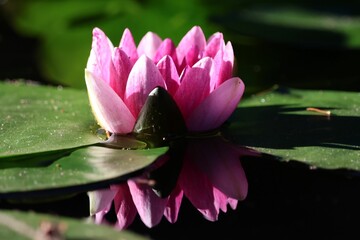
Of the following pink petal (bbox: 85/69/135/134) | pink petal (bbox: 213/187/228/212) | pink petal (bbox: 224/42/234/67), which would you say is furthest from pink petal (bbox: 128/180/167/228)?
pink petal (bbox: 224/42/234/67)

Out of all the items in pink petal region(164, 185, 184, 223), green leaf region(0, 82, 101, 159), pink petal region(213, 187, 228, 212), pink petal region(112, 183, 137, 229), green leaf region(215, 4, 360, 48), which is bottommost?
green leaf region(215, 4, 360, 48)

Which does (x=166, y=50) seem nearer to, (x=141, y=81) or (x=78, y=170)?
(x=141, y=81)

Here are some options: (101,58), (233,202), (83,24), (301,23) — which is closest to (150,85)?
(101,58)

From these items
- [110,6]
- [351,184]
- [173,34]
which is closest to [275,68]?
[173,34]

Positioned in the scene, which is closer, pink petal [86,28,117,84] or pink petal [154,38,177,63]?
pink petal [86,28,117,84]

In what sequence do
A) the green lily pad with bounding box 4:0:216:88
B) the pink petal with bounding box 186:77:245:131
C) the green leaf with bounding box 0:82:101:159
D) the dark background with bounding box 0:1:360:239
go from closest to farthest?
the dark background with bounding box 0:1:360:239 → the green leaf with bounding box 0:82:101:159 → the pink petal with bounding box 186:77:245:131 → the green lily pad with bounding box 4:0:216:88

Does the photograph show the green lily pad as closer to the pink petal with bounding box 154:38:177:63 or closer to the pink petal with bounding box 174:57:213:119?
the pink petal with bounding box 154:38:177:63

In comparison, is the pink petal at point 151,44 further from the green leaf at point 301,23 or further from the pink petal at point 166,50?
the green leaf at point 301,23

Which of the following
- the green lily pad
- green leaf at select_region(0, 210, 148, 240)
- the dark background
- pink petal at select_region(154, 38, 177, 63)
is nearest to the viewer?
green leaf at select_region(0, 210, 148, 240)
